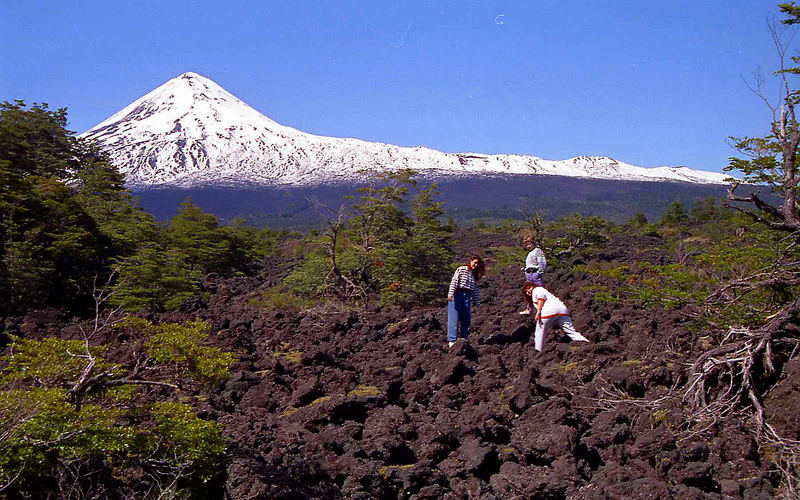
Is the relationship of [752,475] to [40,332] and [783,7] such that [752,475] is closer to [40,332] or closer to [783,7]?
[783,7]

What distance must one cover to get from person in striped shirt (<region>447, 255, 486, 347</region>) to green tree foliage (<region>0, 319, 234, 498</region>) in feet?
12.0

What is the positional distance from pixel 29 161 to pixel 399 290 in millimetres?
12778

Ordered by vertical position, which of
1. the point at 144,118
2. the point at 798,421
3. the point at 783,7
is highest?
the point at 144,118

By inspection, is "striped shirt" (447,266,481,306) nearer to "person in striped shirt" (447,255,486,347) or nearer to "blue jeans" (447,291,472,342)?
"person in striped shirt" (447,255,486,347)

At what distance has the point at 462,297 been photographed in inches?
295

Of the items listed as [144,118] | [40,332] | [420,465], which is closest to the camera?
[420,465]

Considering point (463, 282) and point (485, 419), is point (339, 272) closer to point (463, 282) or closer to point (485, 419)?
point (463, 282)

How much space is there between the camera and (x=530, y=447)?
4117 millimetres

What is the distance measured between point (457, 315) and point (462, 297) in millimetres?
246

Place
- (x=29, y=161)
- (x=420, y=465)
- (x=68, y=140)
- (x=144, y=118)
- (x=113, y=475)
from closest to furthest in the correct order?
(x=113, y=475) → (x=420, y=465) → (x=29, y=161) → (x=68, y=140) → (x=144, y=118)

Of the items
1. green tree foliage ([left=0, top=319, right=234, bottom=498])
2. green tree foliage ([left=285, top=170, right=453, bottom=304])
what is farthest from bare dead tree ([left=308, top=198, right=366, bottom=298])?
green tree foliage ([left=0, top=319, right=234, bottom=498])

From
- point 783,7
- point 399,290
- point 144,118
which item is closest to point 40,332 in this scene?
point 399,290

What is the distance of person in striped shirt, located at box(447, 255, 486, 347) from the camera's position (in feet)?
24.0

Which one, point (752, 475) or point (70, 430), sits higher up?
point (70, 430)
